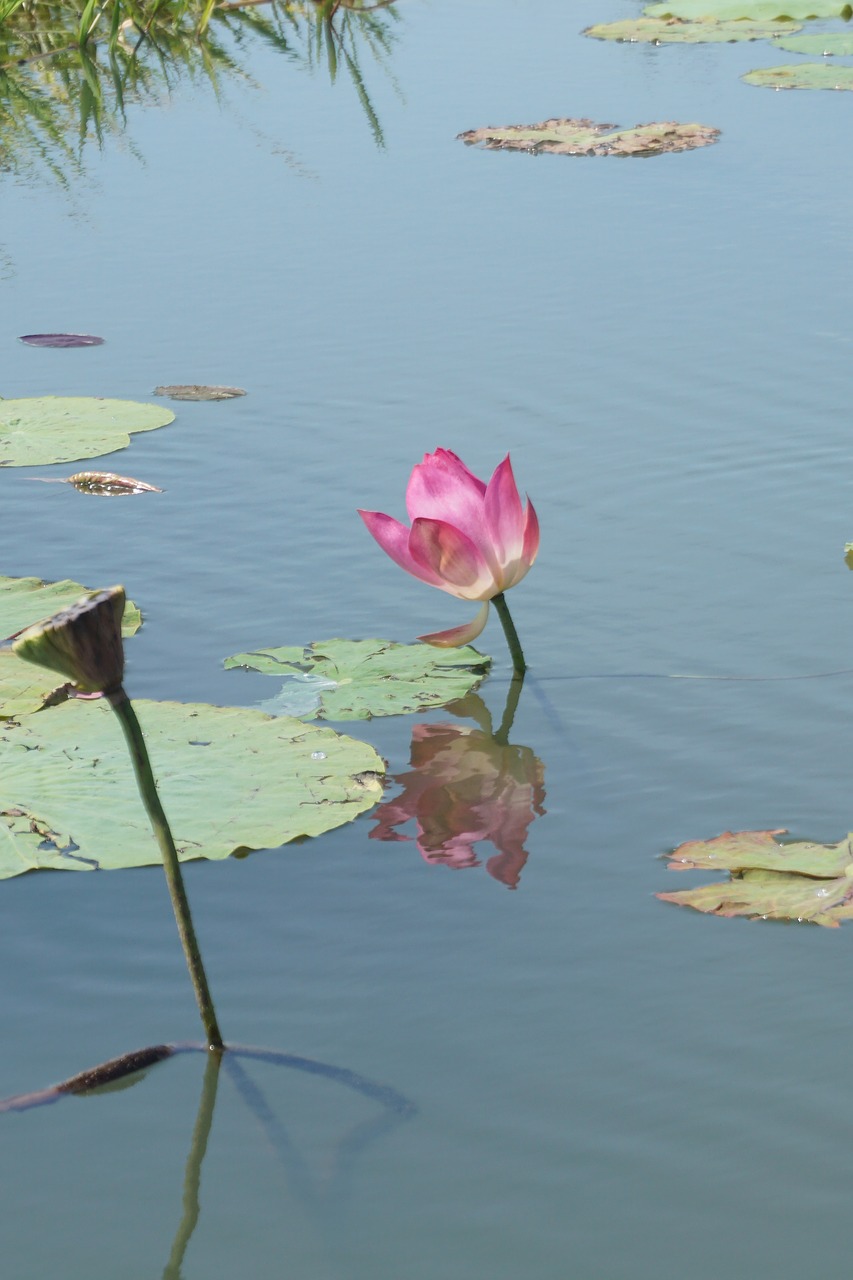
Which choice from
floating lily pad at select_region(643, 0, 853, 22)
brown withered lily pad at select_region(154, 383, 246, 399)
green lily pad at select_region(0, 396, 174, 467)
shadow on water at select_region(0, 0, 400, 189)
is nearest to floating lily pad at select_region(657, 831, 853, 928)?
green lily pad at select_region(0, 396, 174, 467)

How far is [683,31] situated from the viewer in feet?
26.9

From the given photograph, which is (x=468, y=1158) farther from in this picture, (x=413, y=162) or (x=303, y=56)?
(x=303, y=56)

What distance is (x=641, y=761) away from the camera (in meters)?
1.99

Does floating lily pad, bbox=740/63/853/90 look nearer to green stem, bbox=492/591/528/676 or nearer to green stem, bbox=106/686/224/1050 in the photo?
green stem, bbox=492/591/528/676

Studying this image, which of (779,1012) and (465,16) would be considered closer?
(779,1012)

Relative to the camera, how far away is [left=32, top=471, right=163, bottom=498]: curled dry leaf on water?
10.4 ft

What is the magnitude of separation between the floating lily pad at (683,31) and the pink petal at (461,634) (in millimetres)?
6791

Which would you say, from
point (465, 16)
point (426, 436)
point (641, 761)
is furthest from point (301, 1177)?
point (465, 16)

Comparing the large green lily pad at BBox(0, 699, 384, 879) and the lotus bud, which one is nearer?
the lotus bud

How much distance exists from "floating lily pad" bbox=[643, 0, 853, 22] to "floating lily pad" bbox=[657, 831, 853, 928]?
314 inches

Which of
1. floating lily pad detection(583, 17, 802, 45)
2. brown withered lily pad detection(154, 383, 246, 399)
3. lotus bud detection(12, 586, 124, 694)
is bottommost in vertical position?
brown withered lily pad detection(154, 383, 246, 399)

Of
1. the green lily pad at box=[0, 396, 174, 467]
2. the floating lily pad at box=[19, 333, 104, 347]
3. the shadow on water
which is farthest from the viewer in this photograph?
the shadow on water

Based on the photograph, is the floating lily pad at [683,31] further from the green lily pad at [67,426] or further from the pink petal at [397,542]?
the pink petal at [397,542]

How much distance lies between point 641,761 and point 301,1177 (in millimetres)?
856
